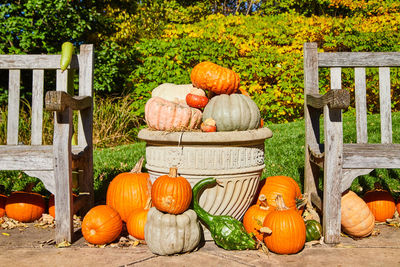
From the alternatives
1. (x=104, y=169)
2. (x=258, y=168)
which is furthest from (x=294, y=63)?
(x=258, y=168)

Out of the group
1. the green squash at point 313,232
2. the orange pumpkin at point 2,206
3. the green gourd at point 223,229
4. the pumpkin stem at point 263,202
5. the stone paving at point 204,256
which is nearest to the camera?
the stone paving at point 204,256

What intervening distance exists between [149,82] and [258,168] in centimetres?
Answer: 481

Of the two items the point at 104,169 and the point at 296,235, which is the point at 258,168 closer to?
the point at 296,235

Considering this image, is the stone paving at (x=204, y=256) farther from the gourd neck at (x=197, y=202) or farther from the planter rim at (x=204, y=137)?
the planter rim at (x=204, y=137)

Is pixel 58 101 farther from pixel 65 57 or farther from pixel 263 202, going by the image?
pixel 263 202

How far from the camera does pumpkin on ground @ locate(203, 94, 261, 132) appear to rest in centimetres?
269

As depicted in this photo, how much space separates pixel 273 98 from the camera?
7.68 metres

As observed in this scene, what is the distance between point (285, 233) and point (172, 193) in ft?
2.41

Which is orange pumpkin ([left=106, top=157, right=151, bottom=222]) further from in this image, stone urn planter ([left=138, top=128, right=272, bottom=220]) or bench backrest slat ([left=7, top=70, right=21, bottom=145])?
bench backrest slat ([left=7, top=70, right=21, bottom=145])

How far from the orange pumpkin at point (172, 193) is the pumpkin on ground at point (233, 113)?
1.53ft

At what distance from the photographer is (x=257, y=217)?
8.98 ft

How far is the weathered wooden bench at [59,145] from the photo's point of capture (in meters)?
2.54

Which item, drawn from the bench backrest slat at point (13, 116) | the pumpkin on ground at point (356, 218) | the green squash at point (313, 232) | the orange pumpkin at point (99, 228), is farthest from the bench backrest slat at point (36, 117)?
the pumpkin on ground at point (356, 218)

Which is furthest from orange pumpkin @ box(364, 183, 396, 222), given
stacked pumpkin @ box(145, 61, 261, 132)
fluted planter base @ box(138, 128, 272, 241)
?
stacked pumpkin @ box(145, 61, 261, 132)
